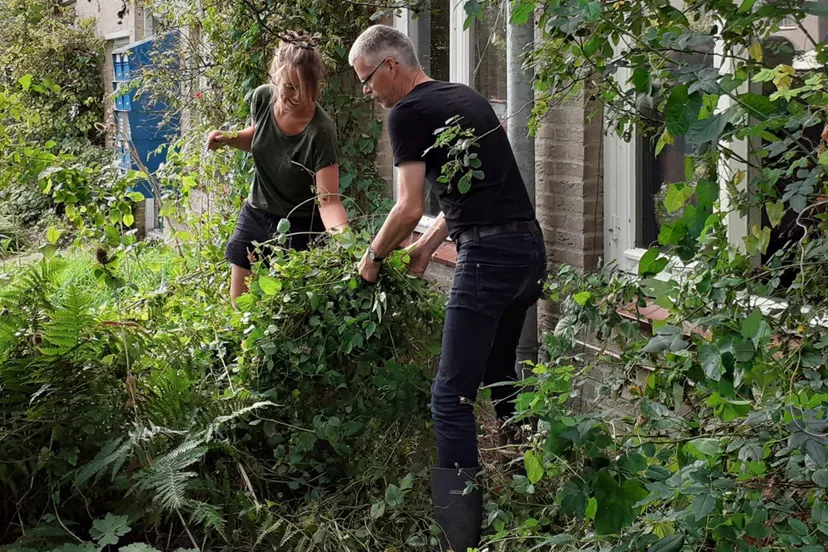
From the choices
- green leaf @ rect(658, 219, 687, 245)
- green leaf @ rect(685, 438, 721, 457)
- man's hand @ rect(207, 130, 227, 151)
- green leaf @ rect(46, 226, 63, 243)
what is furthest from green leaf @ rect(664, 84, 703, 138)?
man's hand @ rect(207, 130, 227, 151)

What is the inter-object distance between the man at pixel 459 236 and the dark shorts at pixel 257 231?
121cm

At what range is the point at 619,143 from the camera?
4977 mm

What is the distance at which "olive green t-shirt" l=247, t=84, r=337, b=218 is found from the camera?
5062mm

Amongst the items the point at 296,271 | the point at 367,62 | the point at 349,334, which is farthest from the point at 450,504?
the point at 367,62

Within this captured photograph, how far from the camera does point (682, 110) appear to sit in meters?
2.00

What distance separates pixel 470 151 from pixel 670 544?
2.08 metres

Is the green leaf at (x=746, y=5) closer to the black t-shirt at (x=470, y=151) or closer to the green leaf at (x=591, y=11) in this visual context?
the green leaf at (x=591, y=11)

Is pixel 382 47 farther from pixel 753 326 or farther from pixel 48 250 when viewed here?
pixel 753 326

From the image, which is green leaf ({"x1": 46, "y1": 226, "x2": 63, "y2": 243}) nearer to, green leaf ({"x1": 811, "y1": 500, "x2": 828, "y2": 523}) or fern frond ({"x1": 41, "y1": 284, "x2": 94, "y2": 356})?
fern frond ({"x1": 41, "y1": 284, "x2": 94, "y2": 356})

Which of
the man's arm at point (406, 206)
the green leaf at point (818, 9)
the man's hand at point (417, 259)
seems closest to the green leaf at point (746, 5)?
the green leaf at point (818, 9)

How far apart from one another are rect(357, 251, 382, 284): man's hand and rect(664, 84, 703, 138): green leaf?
220cm

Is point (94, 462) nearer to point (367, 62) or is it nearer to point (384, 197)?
point (367, 62)

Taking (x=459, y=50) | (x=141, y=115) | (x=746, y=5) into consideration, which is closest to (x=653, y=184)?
(x=459, y=50)

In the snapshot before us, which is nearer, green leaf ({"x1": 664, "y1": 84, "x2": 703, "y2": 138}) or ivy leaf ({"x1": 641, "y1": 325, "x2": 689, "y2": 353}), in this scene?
green leaf ({"x1": 664, "y1": 84, "x2": 703, "y2": 138})
